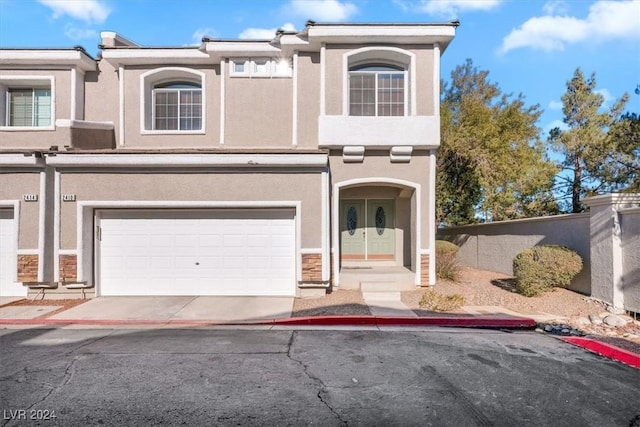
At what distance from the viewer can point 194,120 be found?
1218 cm

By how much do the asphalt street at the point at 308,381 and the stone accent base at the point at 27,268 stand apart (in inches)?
137

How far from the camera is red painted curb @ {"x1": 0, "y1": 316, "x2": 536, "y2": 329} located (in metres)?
7.44

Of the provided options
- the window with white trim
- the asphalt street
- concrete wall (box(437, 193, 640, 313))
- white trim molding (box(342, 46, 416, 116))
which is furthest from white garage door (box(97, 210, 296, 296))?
concrete wall (box(437, 193, 640, 313))

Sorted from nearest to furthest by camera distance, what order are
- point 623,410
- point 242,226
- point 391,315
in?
point 623,410 < point 391,315 < point 242,226

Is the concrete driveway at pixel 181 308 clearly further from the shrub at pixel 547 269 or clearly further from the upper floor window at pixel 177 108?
the shrub at pixel 547 269

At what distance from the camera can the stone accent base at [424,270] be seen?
10547 millimetres

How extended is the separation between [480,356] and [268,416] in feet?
11.1

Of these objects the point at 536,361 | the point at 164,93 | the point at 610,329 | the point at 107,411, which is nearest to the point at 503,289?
the point at 610,329

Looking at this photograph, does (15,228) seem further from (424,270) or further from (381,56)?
(381,56)

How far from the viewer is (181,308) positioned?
28.0ft

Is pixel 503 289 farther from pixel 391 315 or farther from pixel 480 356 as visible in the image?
pixel 480 356

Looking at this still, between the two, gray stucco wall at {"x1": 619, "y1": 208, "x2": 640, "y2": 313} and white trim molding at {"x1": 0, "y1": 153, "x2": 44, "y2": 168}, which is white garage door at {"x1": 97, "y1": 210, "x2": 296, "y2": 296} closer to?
white trim molding at {"x1": 0, "y1": 153, "x2": 44, "y2": 168}

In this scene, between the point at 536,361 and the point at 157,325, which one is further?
the point at 157,325

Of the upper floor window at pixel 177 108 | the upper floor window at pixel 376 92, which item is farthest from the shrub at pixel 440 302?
the upper floor window at pixel 177 108
